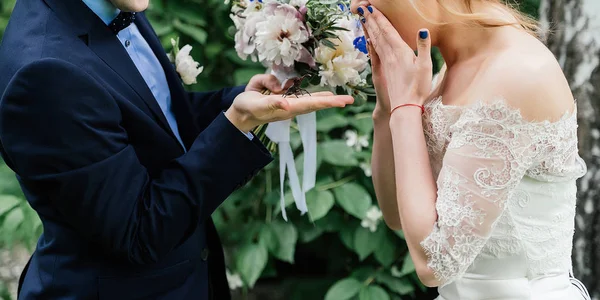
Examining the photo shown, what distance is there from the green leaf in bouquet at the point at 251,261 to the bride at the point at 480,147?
1.26 m

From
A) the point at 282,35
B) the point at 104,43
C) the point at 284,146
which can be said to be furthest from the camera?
the point at 284,146

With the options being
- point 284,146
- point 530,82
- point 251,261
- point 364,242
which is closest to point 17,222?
point 251,261

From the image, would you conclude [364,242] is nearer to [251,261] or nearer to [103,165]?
[251,261]

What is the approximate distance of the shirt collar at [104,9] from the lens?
1563mm

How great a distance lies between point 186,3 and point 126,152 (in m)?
1.80

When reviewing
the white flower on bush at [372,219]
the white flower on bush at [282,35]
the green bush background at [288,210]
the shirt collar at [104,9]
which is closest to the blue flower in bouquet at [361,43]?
the white flower on bush at [282,35]

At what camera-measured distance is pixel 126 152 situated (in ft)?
4.68

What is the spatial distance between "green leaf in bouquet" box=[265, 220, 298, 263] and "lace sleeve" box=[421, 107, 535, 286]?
4.96ft

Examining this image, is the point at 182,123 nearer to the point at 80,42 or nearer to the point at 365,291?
the point at 80,42

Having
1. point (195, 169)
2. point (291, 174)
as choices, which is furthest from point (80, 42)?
point (291, 174)

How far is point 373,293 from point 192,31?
137cm

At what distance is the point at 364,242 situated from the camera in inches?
115

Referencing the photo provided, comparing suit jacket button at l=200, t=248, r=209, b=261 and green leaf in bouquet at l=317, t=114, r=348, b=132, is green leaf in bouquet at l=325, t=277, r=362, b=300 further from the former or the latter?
suit jacket button at l=200, t=248, r=209, b=261

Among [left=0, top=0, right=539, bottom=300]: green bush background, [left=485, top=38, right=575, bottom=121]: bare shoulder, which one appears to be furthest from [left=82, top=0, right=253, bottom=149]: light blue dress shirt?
[left=0, top=0, right=539, bottom=300]: green bush background
